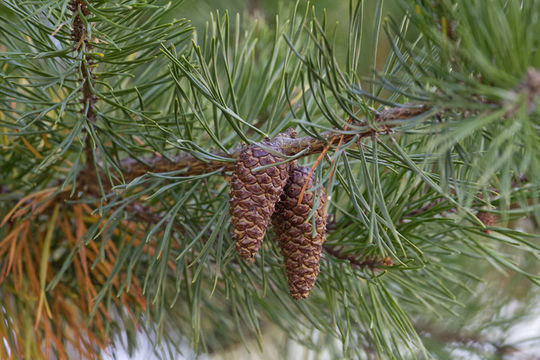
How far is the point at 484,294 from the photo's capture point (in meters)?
0.95

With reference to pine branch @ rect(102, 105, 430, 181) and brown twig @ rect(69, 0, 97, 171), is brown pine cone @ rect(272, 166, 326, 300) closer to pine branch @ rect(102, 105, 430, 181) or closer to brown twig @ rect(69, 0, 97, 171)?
pine branch @ rect(102, 105, 430, 181)

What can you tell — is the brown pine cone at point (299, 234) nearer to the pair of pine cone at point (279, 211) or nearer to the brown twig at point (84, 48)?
A: the pair of pine cone at point (279, 211)

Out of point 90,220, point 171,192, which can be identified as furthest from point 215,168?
point 90,220

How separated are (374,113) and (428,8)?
0.08 m

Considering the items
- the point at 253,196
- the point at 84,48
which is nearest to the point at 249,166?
the point at 253,196

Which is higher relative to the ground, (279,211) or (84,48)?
(84,48)

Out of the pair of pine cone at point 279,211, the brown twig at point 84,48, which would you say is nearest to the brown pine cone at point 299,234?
the pair of pine cone at point 279,211

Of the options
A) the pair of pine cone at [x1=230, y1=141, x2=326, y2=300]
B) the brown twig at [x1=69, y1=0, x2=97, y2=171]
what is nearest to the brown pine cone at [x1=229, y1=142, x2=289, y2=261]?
the pair of pine cone at [x1=230, y1=141, x2=326, y2=300]

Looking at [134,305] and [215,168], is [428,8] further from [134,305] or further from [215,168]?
[134,305]

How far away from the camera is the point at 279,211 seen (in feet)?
1.43

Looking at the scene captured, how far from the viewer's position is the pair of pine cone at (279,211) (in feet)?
1.30

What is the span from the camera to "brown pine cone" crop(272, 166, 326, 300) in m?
0.42

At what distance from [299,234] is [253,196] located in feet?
0.17

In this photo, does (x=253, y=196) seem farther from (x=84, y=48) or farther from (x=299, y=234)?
(x=84, y=48)
